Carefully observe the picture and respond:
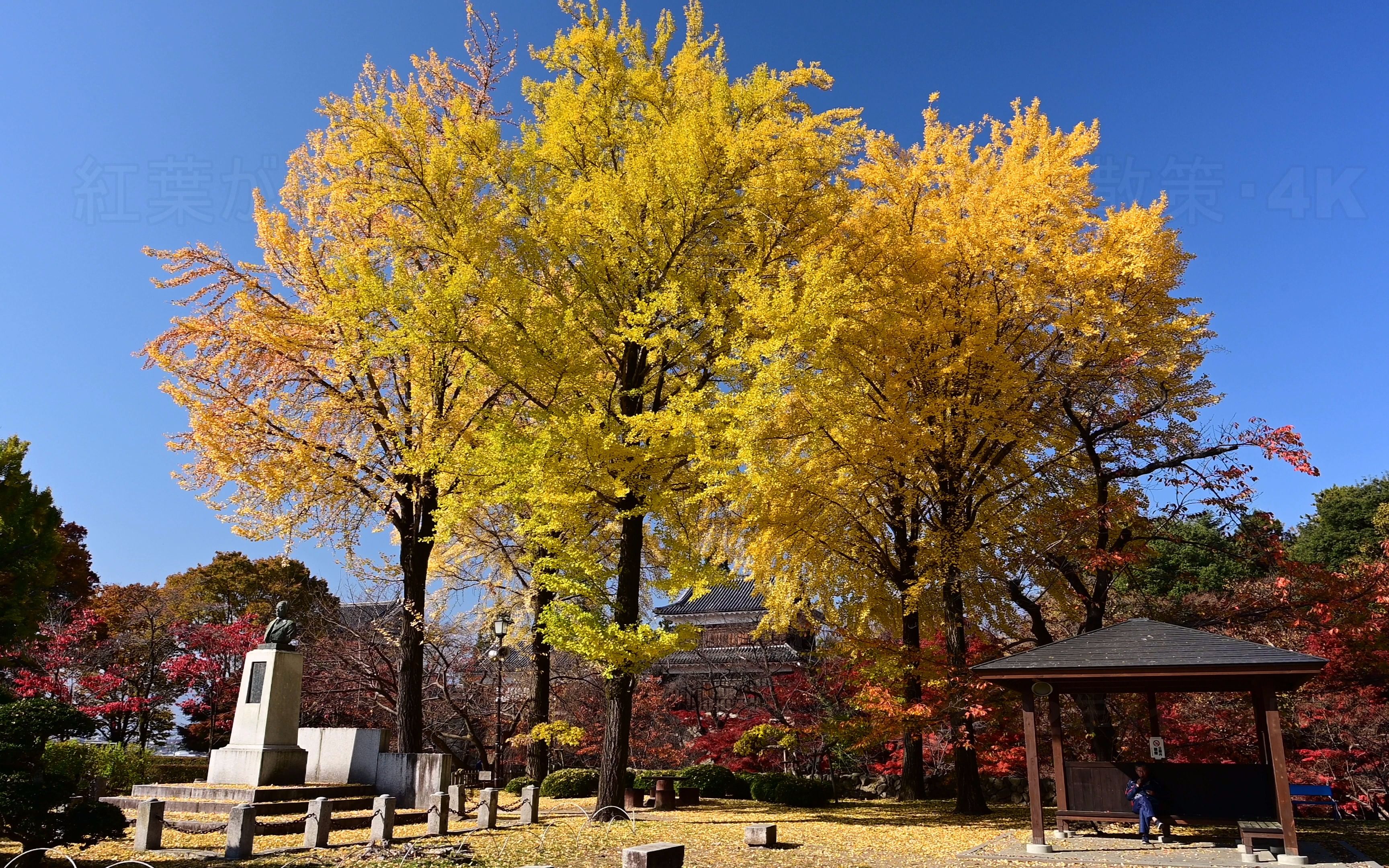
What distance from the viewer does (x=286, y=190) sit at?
16109 millimetres

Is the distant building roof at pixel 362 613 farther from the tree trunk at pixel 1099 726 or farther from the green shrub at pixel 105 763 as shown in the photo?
the tree trunk at pixel 1099 726

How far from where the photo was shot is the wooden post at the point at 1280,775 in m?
9.79

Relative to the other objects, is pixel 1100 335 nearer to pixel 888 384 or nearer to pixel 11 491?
pixel 888 384

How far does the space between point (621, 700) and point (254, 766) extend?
6470 mm

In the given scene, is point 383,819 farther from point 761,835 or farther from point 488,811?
point 761,835

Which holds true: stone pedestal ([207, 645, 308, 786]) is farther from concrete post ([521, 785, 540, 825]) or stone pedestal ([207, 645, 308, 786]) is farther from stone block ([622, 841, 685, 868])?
stone block ([622, 841, 685, 868])

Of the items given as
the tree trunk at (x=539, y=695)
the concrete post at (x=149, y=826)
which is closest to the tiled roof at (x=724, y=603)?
the tree trunk at (x=539, y=695)

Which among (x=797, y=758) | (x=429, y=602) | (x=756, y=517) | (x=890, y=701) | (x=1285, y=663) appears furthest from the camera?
(x=797, y=758)

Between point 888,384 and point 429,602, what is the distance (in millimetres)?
12428

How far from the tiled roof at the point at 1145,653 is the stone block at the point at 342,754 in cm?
1037

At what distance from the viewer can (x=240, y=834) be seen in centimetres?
894

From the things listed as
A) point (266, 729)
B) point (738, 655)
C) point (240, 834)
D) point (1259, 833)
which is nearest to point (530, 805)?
point (240, 834)

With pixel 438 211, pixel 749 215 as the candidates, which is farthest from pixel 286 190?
pixel 749 215

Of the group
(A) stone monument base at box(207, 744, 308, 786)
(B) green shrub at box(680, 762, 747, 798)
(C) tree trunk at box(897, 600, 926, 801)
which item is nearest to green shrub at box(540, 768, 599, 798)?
(B) green shrub at box(680, 762, 747, 798)
